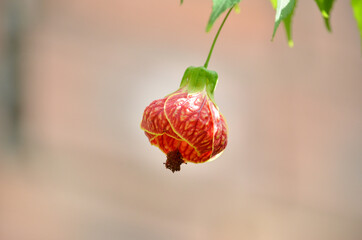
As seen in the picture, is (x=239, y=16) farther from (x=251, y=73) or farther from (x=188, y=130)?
Result: (x=188, y=130)

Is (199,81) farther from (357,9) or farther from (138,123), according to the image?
(138,123)

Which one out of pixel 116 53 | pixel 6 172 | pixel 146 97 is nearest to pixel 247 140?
pixel 146 97

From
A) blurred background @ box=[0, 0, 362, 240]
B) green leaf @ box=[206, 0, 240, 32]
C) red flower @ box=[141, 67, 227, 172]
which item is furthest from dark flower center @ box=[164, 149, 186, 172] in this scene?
blurred background @ box=[0, 0, 362, 240]

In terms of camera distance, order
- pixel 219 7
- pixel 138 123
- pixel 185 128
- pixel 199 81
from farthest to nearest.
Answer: pixel 138 123, pixel 199 81, pixel 185 128, pixel 219 7

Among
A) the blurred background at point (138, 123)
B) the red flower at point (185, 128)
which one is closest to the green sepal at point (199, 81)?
the red flower at point (185, 128)

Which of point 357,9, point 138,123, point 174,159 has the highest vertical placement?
point 138,123

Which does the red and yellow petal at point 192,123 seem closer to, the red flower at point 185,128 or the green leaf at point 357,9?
the red flower at point 185,128

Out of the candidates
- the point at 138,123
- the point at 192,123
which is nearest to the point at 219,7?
the point at 192,123
